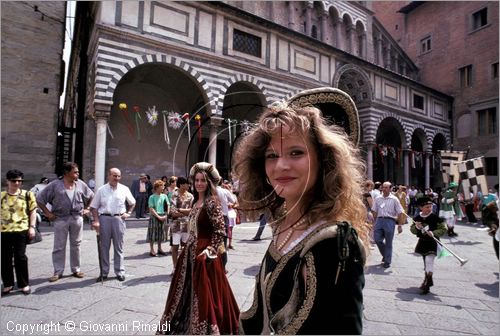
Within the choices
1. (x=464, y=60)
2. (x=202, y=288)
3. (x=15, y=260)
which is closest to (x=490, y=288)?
(x=202, y=288)

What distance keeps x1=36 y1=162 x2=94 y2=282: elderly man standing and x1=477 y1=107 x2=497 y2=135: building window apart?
2901cm

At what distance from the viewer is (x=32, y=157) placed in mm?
12898

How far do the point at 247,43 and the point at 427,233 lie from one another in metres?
12.0

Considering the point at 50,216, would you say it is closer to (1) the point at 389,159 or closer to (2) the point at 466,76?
(1) the point at 389,159

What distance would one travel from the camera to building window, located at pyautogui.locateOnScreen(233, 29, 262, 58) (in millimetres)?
13805

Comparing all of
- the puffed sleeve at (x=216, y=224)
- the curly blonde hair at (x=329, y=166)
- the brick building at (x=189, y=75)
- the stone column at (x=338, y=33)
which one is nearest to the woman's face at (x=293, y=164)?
the curly blonde hair at (x=329, y=166)

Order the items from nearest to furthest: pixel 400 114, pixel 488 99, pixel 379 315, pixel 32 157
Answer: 1. pixel 379 315
2. pixel 32 157
3. pixel 400 114
4. pixel 488 99

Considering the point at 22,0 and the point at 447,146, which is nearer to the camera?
the point at 22,0

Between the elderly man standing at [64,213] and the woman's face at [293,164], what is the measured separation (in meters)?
5.00

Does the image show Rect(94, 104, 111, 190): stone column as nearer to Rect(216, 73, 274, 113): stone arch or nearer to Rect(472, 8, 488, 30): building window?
Rect(216, 73, 274, 113): stone arch

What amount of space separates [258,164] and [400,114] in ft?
75.9

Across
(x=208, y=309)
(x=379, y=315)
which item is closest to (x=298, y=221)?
(x=208, y=309)

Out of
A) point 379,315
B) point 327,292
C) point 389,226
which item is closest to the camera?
point 327,292

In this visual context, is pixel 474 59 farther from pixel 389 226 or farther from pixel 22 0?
pixel 22 0
